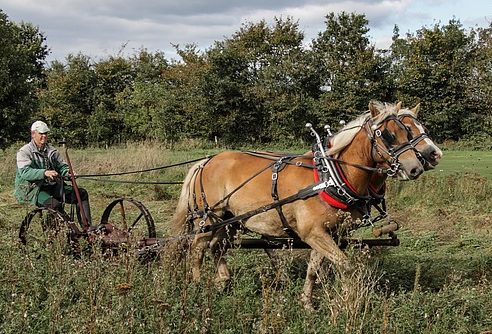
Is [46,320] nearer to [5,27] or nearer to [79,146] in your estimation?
[5,27]

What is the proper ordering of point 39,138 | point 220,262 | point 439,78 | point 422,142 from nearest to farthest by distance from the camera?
point 422,142 → point 220,262 → point 39,138 → point 439,78

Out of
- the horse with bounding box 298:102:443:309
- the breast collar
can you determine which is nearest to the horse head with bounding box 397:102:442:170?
the horse with bounding box 298:102:443:309

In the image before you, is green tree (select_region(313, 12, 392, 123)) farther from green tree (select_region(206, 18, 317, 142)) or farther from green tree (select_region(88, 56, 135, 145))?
green tree (select_region(88, 56, 135, 145))

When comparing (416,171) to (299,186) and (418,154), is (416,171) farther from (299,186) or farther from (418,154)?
(299,186)

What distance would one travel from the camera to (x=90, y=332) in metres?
3.47

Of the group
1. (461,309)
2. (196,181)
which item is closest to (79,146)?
(196,181)

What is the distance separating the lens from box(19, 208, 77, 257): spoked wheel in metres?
5.33

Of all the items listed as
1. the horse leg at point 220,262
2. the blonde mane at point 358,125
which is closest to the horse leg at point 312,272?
the horse leg at point 220,262

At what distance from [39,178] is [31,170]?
160 mm

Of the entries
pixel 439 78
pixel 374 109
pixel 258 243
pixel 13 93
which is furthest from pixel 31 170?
pixel 439 78

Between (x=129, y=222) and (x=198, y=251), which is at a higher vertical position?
(x=198, y=251)

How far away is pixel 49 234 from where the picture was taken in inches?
213

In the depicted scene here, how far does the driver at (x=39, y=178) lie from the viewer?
22.6ft

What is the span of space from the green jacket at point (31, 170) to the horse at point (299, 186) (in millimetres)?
1960
